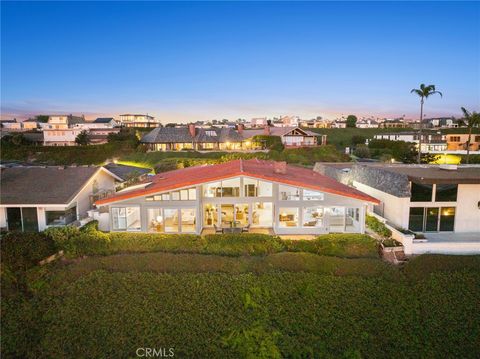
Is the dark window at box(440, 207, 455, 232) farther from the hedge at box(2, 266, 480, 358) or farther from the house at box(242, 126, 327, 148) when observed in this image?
the house at box(242, 126, 327, 148)

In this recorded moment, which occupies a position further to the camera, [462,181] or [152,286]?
[462,181]

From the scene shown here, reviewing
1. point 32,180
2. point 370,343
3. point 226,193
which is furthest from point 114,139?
point 370,343

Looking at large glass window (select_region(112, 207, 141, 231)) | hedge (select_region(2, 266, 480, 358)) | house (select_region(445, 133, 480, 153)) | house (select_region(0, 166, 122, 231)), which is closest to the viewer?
hedge (select_region(2, 266, 480, 358))

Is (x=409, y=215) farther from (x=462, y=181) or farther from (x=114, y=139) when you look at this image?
(x=114, y=139)

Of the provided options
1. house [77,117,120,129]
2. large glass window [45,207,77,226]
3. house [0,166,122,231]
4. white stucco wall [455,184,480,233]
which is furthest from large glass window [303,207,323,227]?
house [77,117,120,129]

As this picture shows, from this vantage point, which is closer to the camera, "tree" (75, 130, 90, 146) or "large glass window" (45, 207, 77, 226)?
"large glass window" (45, 207, 77, 226)

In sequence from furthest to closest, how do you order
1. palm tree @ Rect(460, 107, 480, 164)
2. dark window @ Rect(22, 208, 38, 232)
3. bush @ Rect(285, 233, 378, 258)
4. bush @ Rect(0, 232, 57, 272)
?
palm tree @ Rect(460, 107, 480, 164)
dark window @ Rect(22, 208, 38, 232)
bush @ Rect(285, 233, 378, 258)
bush @ Rect(0, 232, 57, 272)
